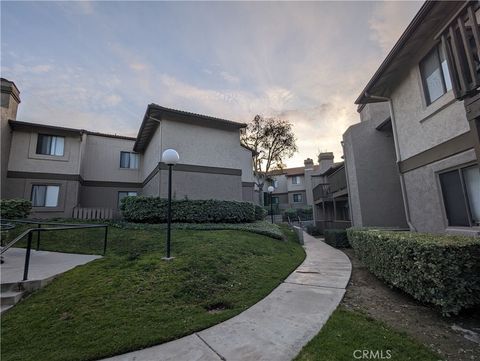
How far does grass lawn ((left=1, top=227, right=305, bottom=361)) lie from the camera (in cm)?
319

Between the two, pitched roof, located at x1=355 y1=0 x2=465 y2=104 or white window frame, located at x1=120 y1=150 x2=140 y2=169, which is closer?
pitched roof, located at x1=355 y1=0 x2=465 y2=104

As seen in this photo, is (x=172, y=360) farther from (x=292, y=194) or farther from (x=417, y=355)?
(x=292, y=194)

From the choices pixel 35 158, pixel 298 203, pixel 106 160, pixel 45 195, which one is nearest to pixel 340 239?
pixel 106 160

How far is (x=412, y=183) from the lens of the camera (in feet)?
27.8

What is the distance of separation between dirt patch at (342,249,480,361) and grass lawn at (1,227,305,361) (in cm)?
194

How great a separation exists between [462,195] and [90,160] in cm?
2251

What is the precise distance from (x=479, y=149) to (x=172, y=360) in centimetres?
618

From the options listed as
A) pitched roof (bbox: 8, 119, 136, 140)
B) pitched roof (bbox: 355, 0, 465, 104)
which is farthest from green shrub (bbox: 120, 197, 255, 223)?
pitched roof (bbox: 355, 0, 465, 104)

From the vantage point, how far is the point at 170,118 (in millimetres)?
14109

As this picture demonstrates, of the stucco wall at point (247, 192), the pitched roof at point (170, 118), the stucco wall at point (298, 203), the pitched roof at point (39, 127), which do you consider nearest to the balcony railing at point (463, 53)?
the pitched roof at point (170, 118)

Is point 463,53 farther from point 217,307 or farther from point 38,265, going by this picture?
point 38,265

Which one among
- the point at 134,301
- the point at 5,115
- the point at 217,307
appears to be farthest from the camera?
the point at 5,115

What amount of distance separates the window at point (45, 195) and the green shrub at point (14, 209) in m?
3.73

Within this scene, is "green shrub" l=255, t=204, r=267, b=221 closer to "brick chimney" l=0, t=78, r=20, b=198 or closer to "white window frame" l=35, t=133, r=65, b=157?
"white window frame" l=35, t=133, r=65, b=157
